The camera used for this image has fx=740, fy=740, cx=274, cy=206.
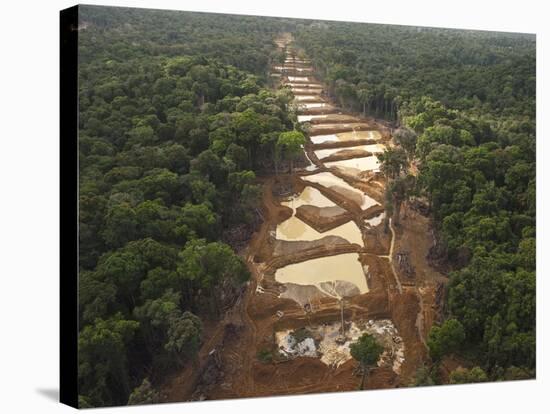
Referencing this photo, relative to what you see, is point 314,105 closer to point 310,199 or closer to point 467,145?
point 310,199

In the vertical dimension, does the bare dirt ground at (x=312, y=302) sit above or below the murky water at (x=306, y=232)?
below

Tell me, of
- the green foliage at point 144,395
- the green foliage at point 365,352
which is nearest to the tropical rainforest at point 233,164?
the green foliage at point 144,395

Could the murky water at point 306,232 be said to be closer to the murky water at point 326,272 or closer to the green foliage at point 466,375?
the murky water at point 326,272

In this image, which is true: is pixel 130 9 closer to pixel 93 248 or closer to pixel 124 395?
pixel 93 248

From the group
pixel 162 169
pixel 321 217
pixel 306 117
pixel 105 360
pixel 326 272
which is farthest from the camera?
pixel 306 117

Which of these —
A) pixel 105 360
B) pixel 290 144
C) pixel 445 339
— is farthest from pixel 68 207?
pixel 445 339

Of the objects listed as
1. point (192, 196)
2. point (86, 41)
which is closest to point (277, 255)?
point (192, 196)

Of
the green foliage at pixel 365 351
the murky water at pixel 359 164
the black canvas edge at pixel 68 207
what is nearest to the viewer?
the black canvas edge at pixel 68 207
